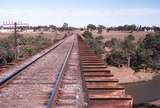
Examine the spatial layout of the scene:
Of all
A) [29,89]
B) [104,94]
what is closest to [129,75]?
[29,89]

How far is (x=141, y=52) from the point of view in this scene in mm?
71500

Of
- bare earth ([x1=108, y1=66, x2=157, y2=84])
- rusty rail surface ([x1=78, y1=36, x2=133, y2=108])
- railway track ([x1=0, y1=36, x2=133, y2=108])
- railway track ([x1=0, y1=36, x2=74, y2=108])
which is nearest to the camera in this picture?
rusty rail surface ([x1=78, y1=36, x2=133, y2=108])

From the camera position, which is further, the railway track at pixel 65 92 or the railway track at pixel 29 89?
the railway track at pixel 29 89

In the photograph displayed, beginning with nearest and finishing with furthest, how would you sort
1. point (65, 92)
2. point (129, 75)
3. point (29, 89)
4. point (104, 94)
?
point (104, 94) → point (65, 92) → point (29, 89) → point (129, 75)

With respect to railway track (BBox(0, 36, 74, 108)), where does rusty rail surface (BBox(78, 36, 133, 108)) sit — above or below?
above

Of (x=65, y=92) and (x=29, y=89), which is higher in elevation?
(x=65, y=92)

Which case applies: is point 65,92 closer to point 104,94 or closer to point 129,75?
point 104,94

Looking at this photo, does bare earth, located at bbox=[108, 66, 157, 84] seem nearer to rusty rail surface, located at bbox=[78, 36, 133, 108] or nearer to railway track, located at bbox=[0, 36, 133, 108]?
railway track, located at bbox=[0, 36, 133, 108]

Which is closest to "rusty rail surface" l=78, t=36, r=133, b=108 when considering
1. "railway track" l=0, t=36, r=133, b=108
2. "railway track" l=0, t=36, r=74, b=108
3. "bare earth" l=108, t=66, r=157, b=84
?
"railway track" l=0, t=36, r=133, b=108

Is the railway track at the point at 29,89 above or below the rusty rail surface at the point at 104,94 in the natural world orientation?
Result: below

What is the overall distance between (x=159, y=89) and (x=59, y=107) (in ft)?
167

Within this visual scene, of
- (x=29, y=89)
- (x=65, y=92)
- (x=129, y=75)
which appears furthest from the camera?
(x=129, y=75)

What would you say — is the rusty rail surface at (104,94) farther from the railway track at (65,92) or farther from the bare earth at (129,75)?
the bare earth at (129,75)

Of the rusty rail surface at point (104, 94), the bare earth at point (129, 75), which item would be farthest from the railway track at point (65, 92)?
the bare earth at point (129, 75)
